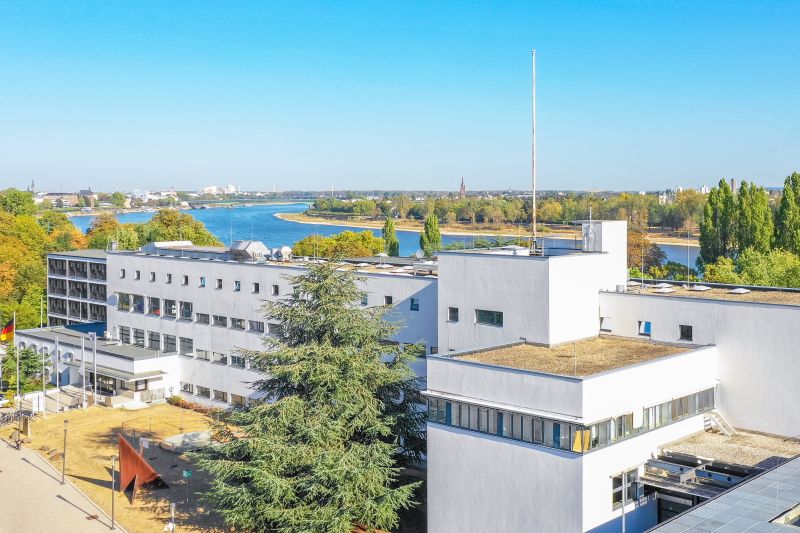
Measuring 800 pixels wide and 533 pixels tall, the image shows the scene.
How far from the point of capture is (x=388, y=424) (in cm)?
3027

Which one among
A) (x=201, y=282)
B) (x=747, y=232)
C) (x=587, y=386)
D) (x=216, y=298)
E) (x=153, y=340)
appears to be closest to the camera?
(x=587, y=386)

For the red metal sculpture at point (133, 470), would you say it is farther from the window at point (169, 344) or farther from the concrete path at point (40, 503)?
the window at point (169, 344)

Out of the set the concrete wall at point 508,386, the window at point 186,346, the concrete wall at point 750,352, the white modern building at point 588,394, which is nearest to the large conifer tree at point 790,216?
the white modern building at point 588,394

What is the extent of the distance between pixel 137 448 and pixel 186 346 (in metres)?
10.6

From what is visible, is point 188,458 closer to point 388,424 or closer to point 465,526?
point 388,424

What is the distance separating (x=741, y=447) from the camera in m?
27.5

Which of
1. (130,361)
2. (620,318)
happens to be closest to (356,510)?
(620,318)

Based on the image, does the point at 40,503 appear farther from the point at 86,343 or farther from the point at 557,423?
the point at 557,423

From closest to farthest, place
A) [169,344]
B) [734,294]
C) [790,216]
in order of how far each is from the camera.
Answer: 1. [734,294]
2. [169,344]
3. [790,216]

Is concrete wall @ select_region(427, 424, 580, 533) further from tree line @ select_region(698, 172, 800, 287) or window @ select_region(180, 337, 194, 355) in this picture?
tree line @ select_region(698, 172, 800, 287)

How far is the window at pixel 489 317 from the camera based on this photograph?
3219cm

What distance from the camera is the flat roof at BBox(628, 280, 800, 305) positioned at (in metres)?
31.9

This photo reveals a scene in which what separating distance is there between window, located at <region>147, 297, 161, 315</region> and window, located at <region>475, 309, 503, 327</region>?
26.9 metres

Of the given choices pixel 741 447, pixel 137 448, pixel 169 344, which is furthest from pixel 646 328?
pixel 169 344
